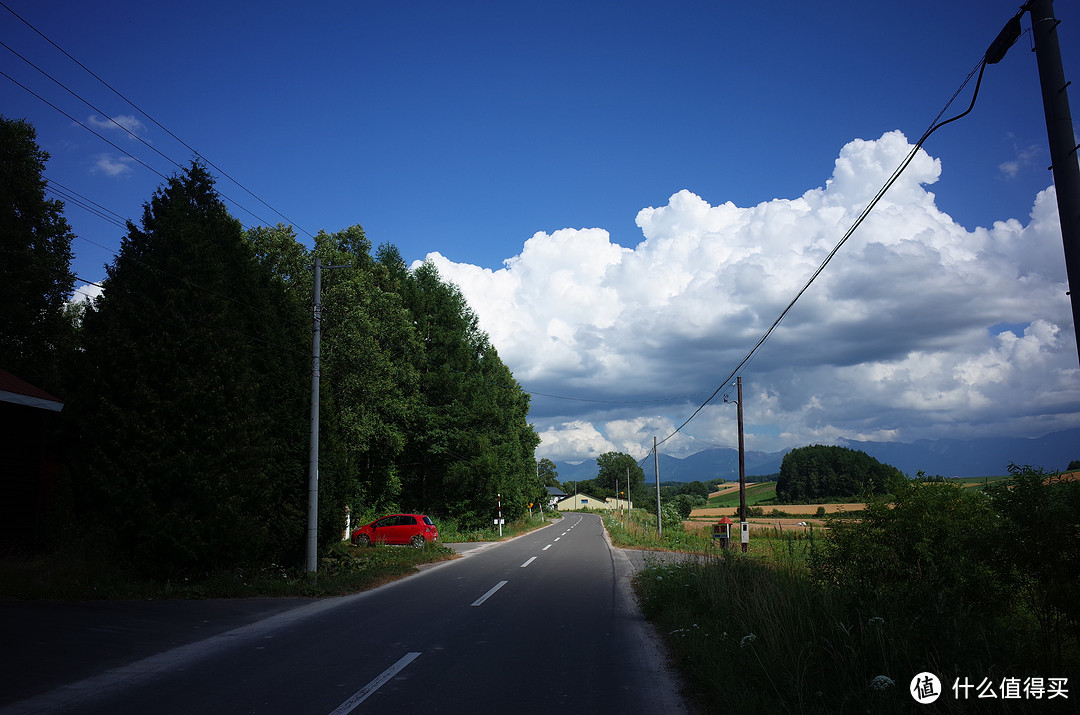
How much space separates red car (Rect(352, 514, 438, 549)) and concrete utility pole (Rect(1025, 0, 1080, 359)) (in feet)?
78.3

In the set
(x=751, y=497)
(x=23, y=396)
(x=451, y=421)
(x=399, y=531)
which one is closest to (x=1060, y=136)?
(x=23, y=396)

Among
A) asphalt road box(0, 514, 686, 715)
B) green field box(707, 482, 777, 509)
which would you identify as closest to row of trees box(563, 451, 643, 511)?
green field box(707, 482, 777, 509)

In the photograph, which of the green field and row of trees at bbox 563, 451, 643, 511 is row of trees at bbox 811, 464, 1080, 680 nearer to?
the green field

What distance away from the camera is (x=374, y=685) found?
622cm

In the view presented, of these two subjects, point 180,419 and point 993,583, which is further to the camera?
point 180,419

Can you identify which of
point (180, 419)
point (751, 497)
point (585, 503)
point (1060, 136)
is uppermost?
point (1060, 136)

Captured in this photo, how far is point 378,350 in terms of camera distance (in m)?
26.7

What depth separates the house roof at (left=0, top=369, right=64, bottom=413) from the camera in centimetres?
1278

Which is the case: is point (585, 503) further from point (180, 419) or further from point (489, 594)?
point (180, 419)

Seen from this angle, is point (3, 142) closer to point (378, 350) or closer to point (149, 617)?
point (378, 350)

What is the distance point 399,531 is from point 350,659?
1928cm

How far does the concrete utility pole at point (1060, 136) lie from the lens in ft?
13.1

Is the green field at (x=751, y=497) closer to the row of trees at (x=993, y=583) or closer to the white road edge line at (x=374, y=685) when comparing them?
the row of trees at (x=993, y=583)

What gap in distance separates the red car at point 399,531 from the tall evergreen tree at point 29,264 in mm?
13139
